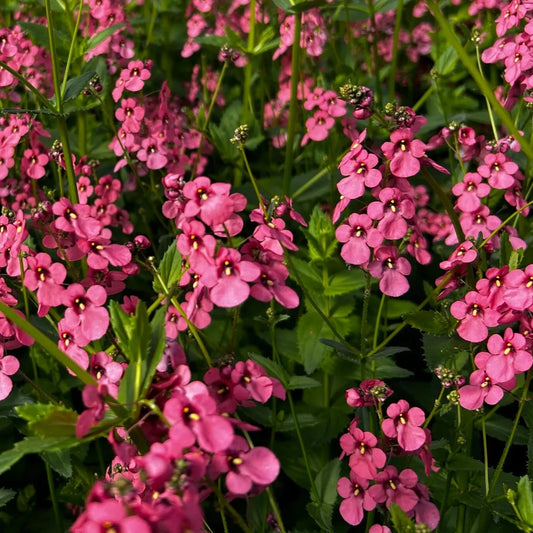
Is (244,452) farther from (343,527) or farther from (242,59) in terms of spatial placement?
(242,59)

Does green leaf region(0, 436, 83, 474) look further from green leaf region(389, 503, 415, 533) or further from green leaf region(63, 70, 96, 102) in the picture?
green leaf region(63, 70, 96, 102)

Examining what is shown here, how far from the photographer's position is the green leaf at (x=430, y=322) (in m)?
1.64

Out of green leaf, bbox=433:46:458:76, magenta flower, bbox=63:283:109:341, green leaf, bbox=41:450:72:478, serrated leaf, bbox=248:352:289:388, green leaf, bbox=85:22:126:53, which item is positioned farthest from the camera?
green leaf, bbox=433:46:458:76

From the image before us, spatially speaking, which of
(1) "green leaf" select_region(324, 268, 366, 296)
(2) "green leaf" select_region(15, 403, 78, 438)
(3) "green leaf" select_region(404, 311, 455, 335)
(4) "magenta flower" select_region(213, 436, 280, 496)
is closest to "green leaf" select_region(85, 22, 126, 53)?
(1) "green leaf" select_region(324, 268, 366, 296)

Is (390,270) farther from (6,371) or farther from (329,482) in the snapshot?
(6,371)

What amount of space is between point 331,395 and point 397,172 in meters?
1.05

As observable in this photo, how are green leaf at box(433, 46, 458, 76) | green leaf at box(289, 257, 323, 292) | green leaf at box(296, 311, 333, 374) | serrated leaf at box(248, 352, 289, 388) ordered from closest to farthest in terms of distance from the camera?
serrated leaf at box(248, 352, 289, 388)
green leaf at box(296, 311, 333, 374)
green leaf at box(289, 257, 323, 292)
green leaf at box(433, 46, 458, 76)

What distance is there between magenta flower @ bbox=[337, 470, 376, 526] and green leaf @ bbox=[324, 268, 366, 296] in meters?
0.71

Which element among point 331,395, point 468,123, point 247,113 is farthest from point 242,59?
point 331,395

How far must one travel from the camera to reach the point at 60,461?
1.62 m

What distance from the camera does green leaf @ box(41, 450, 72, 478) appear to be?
158 centimetres

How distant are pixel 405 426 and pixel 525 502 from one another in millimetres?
260

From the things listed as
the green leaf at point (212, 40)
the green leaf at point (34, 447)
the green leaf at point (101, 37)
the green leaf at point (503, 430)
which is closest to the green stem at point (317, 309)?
the green leaf at point (503, 430)

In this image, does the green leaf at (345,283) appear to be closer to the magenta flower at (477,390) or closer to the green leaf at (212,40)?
the magenta flower at (477,390)
